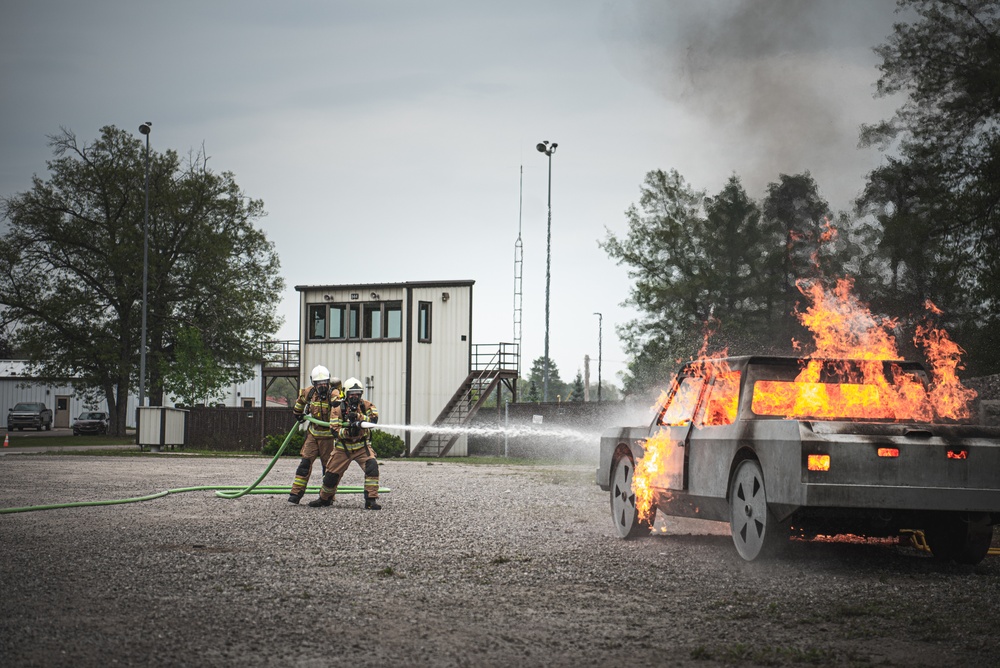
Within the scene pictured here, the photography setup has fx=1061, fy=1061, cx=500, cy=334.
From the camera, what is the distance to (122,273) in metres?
50.4

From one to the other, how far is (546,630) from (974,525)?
4488 millimetres

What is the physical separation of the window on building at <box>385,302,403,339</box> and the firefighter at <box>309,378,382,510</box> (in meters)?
25.2

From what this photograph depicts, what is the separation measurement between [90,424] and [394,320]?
1043 inches

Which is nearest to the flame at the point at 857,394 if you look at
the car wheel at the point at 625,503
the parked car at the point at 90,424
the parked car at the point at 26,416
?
the car wheel at the point at 625,503

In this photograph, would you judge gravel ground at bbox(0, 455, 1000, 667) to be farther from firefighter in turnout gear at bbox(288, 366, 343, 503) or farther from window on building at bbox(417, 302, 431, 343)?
window on building at bbox(417, 302, 431, 343)

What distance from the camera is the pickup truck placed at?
27.3ft

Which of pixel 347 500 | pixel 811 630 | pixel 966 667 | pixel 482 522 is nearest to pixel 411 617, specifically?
pixel 811 630

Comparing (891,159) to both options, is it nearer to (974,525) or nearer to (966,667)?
(974,525)

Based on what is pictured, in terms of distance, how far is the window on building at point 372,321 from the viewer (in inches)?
1607

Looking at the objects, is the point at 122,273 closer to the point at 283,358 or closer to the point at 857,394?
the point at 283,358

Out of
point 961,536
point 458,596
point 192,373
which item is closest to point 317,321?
point 192,373

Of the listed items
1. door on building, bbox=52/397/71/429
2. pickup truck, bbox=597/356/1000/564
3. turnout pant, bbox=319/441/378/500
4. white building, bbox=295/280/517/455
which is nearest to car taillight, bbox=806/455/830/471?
pickup truck, bbox=597/356/1000/564

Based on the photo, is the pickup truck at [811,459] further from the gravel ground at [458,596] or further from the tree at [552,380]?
the tree at [552,380]

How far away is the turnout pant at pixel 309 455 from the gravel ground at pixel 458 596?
75.1 inches
